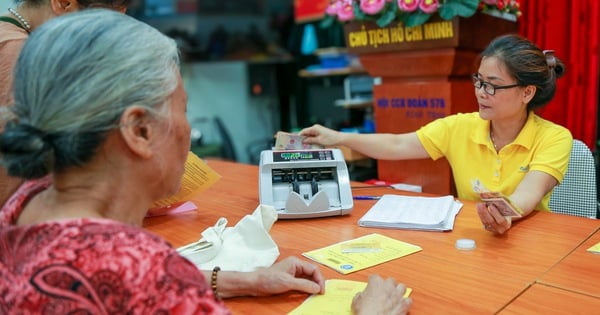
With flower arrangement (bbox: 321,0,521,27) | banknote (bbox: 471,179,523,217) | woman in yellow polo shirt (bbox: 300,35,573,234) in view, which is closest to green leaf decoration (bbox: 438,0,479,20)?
flower arrangement (bbox: 321,0,521,27)

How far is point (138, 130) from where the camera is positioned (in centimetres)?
74

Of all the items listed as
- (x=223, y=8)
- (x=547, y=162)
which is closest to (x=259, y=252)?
(x=547, y=162)

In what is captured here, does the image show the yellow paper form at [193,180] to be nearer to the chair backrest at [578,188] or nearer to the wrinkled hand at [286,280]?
the wrinkled hand at [286,280]

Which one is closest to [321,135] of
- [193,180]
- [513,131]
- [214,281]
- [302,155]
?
[302,155]

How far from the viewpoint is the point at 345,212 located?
1568 mm

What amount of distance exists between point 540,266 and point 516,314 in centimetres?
27

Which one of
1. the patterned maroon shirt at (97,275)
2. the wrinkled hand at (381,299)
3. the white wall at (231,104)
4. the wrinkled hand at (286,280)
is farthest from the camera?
the white wall at (231,104)

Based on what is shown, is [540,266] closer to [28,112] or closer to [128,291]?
[128,291]

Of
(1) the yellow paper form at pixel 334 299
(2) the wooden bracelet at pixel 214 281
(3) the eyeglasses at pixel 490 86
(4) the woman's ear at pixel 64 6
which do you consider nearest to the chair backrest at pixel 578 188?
(3) the eyeglasses at pixel 490 86

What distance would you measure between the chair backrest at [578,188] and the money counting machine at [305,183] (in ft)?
2.69

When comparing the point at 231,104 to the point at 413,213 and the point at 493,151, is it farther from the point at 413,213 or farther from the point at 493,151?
the point at 413,213

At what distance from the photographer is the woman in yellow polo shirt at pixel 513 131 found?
1.62m

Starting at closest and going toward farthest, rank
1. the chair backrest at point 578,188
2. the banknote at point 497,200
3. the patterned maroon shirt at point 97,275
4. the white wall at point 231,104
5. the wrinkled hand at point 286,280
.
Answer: the patterned maroon shirt at point 97,275
the wrinkled hand at point 286,280
the banknote at point 497,200
the chair backrest at point 578,188
the white wall at point 231,104

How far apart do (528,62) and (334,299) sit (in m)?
1.13
